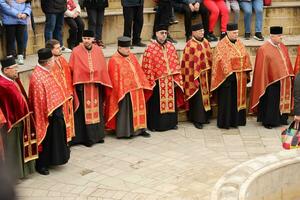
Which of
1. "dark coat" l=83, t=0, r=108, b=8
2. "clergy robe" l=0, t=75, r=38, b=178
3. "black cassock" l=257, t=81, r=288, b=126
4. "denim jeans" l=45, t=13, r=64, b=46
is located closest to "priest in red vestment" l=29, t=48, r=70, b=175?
"clergy robe" l=0, t=75, r=38, b=178

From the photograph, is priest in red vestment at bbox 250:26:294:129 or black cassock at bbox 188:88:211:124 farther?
black cassock at bbox 188:88:211:124

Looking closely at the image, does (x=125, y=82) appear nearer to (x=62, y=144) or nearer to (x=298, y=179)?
(x=62, y=144)

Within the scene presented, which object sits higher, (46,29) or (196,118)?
(46,29)

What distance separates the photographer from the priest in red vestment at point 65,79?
23.8 feet

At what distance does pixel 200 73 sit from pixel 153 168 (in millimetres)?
2371

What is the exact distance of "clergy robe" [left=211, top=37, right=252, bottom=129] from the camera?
890 centimetres

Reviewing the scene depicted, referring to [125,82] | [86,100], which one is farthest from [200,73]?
[86,100]

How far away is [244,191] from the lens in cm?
505

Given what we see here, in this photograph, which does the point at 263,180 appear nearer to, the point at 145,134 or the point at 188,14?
the point at 145,134

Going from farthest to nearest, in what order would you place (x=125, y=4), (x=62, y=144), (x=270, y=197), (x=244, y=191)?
1. (x=125, y=4)
2. (x=62, y=144)
3. (x=270, y=197)
4. (x=244, y=191)

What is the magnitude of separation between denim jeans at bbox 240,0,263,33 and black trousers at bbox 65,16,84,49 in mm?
4053

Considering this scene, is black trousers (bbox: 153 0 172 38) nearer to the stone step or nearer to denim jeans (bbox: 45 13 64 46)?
the stone step

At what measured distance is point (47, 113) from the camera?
22.3 ft

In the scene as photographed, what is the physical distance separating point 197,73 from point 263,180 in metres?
3.64
